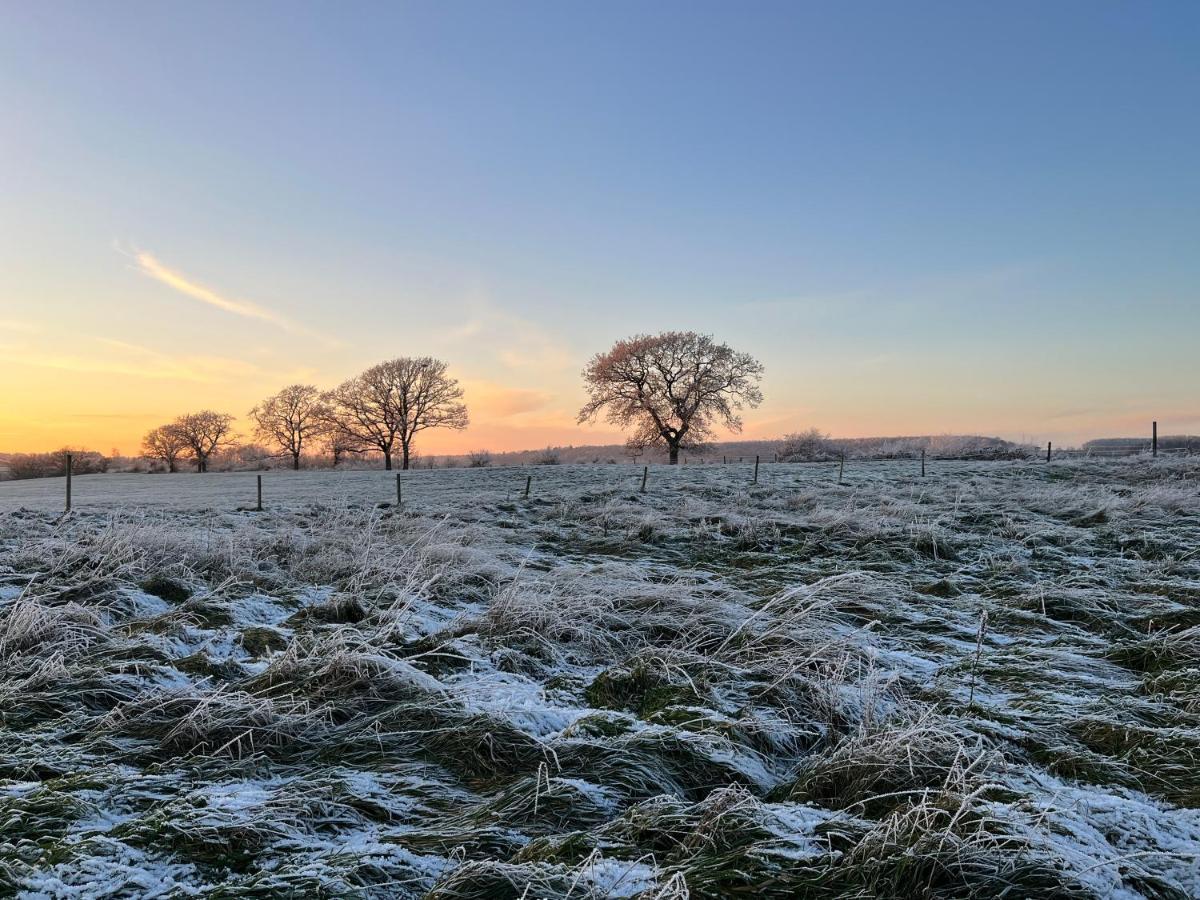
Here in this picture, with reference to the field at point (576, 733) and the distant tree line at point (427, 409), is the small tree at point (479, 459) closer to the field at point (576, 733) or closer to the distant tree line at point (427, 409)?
the distant tree line at point (427, 409)

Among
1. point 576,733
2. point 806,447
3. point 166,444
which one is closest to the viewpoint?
point 576,733

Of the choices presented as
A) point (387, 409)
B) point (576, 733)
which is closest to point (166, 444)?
point (387, 409)

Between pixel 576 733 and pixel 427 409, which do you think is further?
pixel 427 409

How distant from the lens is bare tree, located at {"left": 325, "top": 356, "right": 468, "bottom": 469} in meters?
52.5

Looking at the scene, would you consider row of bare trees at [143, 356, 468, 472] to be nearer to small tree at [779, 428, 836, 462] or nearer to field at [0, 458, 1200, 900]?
small tree at [779, 428, 836, 462]

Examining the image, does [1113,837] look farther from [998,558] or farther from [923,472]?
[923,472]

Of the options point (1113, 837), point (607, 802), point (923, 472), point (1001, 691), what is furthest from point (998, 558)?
point (923, 472)

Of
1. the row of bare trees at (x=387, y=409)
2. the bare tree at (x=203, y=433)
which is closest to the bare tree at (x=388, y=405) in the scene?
the row of bare trees at (x=387, y=409)

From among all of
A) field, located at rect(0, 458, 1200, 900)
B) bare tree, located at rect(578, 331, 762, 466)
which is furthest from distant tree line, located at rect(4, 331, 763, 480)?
field, located at rect(0, 458, 1200, 900)

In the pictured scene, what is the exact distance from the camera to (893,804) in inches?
110

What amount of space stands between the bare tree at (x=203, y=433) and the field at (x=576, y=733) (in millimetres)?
65395

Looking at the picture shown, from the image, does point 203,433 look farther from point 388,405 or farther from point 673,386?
point 673,386

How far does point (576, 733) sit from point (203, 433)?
73273 mm

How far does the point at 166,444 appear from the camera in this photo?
64.4 meters
